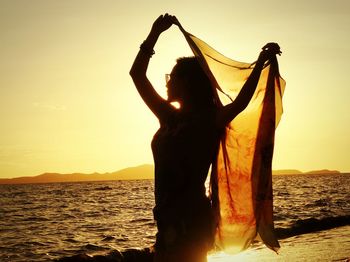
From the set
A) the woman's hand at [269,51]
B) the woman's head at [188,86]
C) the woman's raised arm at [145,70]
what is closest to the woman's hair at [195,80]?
the woman's head at [188,86]

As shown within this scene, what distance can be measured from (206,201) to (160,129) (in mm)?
507

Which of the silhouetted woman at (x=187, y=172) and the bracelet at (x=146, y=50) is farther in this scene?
the bracelet at (x=146, y=50)

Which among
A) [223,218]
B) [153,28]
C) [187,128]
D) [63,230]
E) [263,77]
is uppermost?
[153,28]

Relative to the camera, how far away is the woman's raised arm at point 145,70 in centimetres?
275

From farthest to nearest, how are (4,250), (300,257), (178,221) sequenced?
(4,250) < (300,257) < (178,221)

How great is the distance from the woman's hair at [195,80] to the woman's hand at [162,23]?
0.27 meters

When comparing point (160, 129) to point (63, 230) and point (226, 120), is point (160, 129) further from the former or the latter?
point (63, 230)

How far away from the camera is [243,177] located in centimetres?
289

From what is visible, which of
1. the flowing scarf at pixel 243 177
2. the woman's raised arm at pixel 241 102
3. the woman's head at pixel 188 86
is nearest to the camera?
the woman's raised arm at pixel 241 102

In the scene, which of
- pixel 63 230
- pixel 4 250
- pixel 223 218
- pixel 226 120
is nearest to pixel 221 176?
pixel 223 218

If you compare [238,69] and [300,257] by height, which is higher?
[238,69]

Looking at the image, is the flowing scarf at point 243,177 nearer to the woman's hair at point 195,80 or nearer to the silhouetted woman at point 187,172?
the woman's hair at point 195,80

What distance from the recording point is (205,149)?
2.58m

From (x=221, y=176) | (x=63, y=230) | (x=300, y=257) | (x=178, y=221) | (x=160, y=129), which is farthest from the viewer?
(x=63, y=230)
